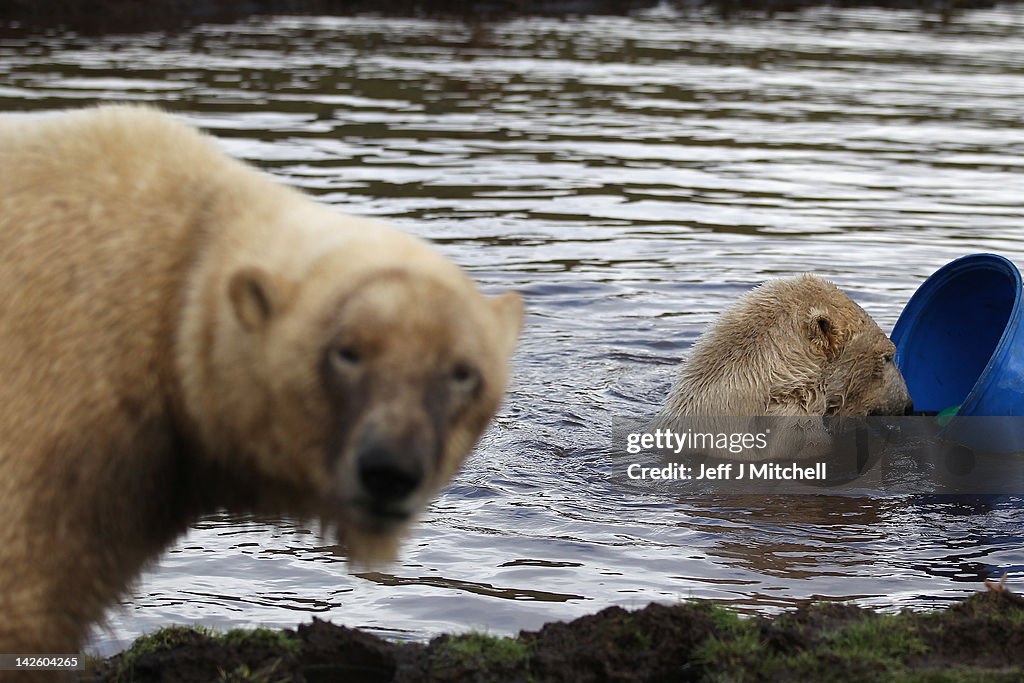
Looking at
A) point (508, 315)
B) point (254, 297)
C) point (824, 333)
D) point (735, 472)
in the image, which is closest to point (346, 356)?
point (254, 297)

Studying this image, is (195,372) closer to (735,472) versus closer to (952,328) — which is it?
(735,472)

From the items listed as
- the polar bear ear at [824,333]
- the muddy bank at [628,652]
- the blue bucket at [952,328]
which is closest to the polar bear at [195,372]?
the muddy bank at [628,652]

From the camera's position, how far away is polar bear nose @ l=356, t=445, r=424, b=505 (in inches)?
103

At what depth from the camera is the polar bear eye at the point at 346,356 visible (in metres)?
2.70

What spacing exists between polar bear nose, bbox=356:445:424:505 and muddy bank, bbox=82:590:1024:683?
1.35 metres

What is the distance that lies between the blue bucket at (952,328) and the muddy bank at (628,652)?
3298mm

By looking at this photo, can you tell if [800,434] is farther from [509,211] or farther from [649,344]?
[509,211]

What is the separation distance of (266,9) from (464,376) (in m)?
25.2

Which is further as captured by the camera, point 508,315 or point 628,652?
point 628,652

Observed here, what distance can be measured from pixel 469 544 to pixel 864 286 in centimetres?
507

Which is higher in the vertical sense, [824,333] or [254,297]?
[254,297]

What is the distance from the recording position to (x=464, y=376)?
9.17ft

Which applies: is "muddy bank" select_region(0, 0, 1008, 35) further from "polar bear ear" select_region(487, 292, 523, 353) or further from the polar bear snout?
the polar bear snout

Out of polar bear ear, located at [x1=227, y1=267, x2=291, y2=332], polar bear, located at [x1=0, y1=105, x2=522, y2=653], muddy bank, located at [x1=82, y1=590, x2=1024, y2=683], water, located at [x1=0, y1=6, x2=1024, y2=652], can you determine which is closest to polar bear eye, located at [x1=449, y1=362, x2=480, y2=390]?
polar bear, located at [x1=0, y1=105, x2=522, y2=653]
